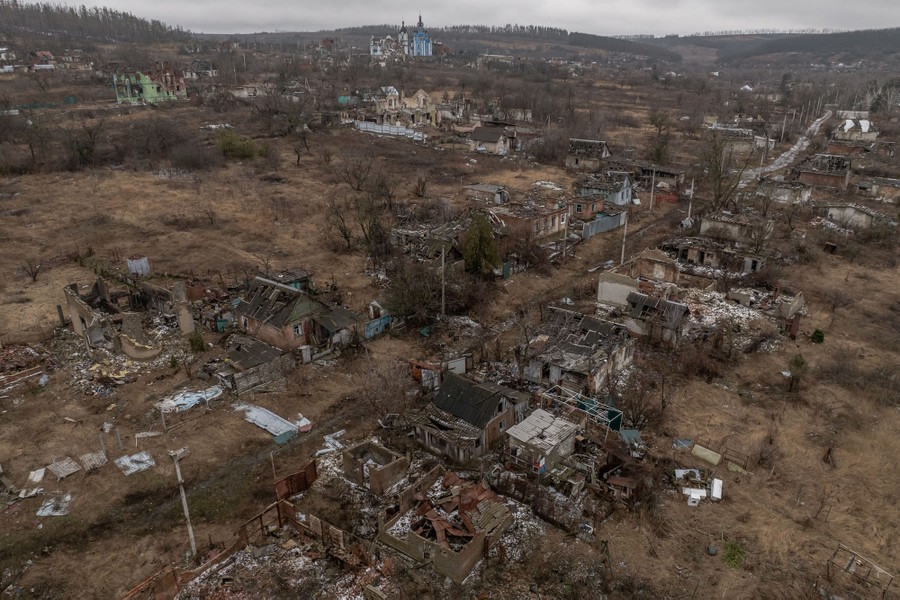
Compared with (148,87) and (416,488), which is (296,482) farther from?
(148,87)

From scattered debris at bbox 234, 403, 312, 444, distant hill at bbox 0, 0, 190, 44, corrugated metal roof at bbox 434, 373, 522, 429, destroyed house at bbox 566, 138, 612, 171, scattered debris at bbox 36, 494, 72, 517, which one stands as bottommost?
scattered debris at bbox 36, 494, 72, 517

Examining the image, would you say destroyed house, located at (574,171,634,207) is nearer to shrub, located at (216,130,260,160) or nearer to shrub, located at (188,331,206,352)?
shrub, located at (188,331,206,352)

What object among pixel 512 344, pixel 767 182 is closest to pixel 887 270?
pixel 767 182

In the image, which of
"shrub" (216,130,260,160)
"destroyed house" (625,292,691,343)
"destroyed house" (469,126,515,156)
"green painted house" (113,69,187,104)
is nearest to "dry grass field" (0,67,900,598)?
"destroyed house" (625,292,691,343)

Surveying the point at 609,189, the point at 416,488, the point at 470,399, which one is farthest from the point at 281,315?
the point at 609,189

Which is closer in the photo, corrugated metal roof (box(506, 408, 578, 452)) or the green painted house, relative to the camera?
corrugated metal roof (box(506, 408, 578, 452))

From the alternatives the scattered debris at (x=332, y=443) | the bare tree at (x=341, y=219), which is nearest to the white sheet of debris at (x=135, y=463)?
the scattered debris at (x=332, y=443)
